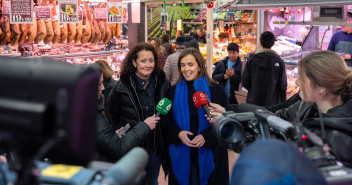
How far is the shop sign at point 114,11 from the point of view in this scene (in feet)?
19.8

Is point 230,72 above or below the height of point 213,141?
above

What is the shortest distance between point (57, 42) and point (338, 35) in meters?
4.15

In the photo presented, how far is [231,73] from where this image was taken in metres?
5.97

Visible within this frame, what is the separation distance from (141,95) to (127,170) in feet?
7.31

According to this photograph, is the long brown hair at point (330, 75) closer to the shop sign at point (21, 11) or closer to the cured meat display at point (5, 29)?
the shop sign at point (21, 11)

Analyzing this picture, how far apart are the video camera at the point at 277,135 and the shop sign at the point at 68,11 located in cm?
428

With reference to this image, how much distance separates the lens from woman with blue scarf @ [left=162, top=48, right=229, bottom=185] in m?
3.23

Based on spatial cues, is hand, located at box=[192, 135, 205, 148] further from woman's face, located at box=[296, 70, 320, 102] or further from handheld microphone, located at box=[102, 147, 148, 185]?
handheld microphone, located at box=[102, 147, 148, 185]

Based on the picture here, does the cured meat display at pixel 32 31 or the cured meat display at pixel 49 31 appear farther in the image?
the cured meat display at pixel 49 31

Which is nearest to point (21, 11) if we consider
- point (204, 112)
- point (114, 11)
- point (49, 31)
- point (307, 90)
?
point (49, 31)

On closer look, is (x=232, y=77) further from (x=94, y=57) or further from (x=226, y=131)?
(x=226, y=131)

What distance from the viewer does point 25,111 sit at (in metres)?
0.86

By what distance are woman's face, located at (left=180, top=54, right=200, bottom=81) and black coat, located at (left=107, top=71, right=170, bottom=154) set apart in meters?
0.21

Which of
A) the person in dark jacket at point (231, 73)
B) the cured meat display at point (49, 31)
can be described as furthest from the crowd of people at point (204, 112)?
the cured meat display at point (49, 31)
